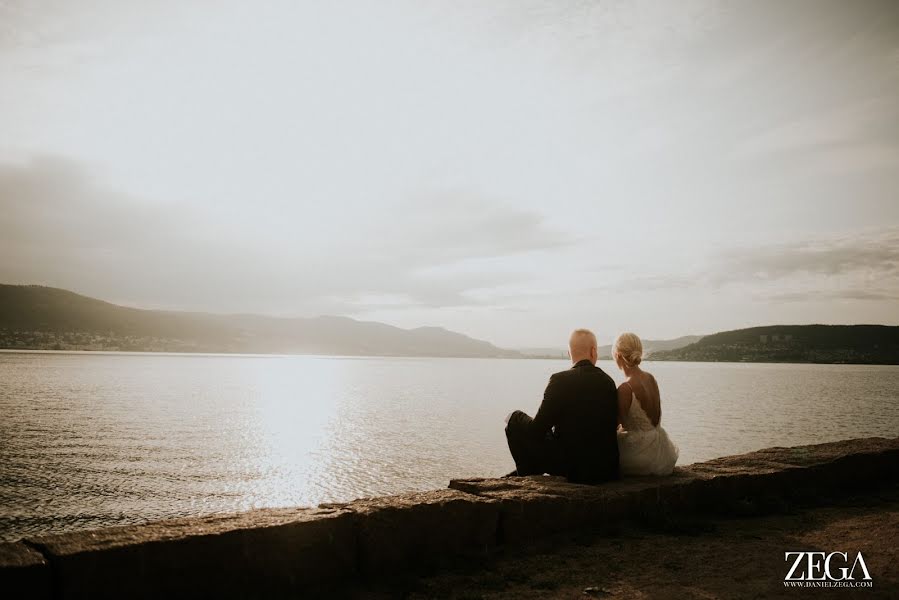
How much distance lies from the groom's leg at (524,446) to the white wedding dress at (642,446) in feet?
3.35

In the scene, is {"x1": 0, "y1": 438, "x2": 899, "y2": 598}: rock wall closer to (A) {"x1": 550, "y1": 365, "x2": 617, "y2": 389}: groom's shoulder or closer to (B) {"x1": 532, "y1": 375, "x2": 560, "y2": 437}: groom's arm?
(B) {"x1": 532, "y1": 375, "x2": 560, "y2": 437}: groom's arm

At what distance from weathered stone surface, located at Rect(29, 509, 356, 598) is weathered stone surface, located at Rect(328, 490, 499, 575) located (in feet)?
0.54

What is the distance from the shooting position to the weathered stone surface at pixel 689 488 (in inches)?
209

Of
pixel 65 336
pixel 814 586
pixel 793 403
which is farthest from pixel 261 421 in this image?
pixel 65 336

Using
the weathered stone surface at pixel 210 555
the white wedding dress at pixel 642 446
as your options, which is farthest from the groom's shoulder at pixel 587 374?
the weathered stone surface at pixel 210 555

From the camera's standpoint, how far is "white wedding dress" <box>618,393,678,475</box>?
6.55 meters

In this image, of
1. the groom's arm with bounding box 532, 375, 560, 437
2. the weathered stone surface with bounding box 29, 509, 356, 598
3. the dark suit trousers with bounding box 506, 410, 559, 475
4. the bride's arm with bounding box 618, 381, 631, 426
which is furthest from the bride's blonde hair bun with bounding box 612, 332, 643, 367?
the weathered stone surface with bounding box 29, 509, 356, 598

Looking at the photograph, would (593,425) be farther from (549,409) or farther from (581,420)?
(549,409)

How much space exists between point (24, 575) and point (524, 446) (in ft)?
16.0

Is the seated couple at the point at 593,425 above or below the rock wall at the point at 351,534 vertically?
above

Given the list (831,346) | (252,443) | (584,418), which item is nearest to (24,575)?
(584,418)

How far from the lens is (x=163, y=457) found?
68.7ft

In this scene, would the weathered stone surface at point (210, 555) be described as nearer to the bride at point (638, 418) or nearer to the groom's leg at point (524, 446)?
the groom's leg at point (524, 446)

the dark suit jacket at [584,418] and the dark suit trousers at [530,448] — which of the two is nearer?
the dark suit jacket at [584,418]
